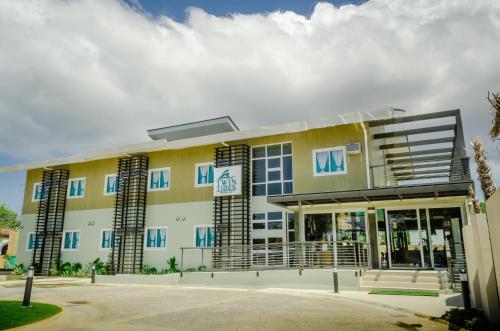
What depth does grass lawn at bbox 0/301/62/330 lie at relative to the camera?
7.12 metres

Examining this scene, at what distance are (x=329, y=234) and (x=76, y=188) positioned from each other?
1643 cm

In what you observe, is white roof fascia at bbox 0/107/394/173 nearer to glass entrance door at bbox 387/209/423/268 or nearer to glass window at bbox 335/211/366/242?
glass window at bbox 335/211/366/242

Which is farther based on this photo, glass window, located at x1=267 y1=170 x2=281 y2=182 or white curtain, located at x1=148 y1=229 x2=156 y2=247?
white curtain, located at x1=148 y1=229 x2=156 y2=247

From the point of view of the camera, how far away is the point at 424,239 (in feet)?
49.7

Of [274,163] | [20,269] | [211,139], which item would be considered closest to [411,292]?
[274,163]

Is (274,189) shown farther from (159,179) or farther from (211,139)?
(159,179)

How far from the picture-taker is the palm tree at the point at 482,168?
1842cm

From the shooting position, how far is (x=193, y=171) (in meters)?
21.0

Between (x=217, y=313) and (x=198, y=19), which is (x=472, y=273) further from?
(x=198, y=19)

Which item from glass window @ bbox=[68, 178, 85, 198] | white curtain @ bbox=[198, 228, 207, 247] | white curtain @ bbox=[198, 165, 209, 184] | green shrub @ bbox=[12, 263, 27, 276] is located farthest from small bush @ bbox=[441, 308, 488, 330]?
green shrub @ bbox=[12, 263, 27, 276]

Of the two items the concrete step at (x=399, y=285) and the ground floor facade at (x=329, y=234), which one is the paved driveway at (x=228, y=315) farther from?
the ground floor facade at (x=329, y=234)

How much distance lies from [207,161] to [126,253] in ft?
21.5

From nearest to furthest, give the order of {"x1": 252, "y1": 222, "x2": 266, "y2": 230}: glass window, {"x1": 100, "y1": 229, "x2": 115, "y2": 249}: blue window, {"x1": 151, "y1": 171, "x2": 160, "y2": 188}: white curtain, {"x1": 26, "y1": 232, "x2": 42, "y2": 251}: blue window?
1. {"x1": 252, "y1": 222, "x2": 266, "y2": 230}: glass window
2. {"x1": 151, "y1": 171, "x2": 160, "y2": 188}: white curtain
3. {"x1": 100, "y1": 229, "x2": 115, "y2": 249}: blue window
4. {"x1": 26, "y1": 232, "x2": 42, "y2": 251}: blue window

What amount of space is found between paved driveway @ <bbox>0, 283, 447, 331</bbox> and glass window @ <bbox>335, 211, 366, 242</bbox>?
17.0 feet
